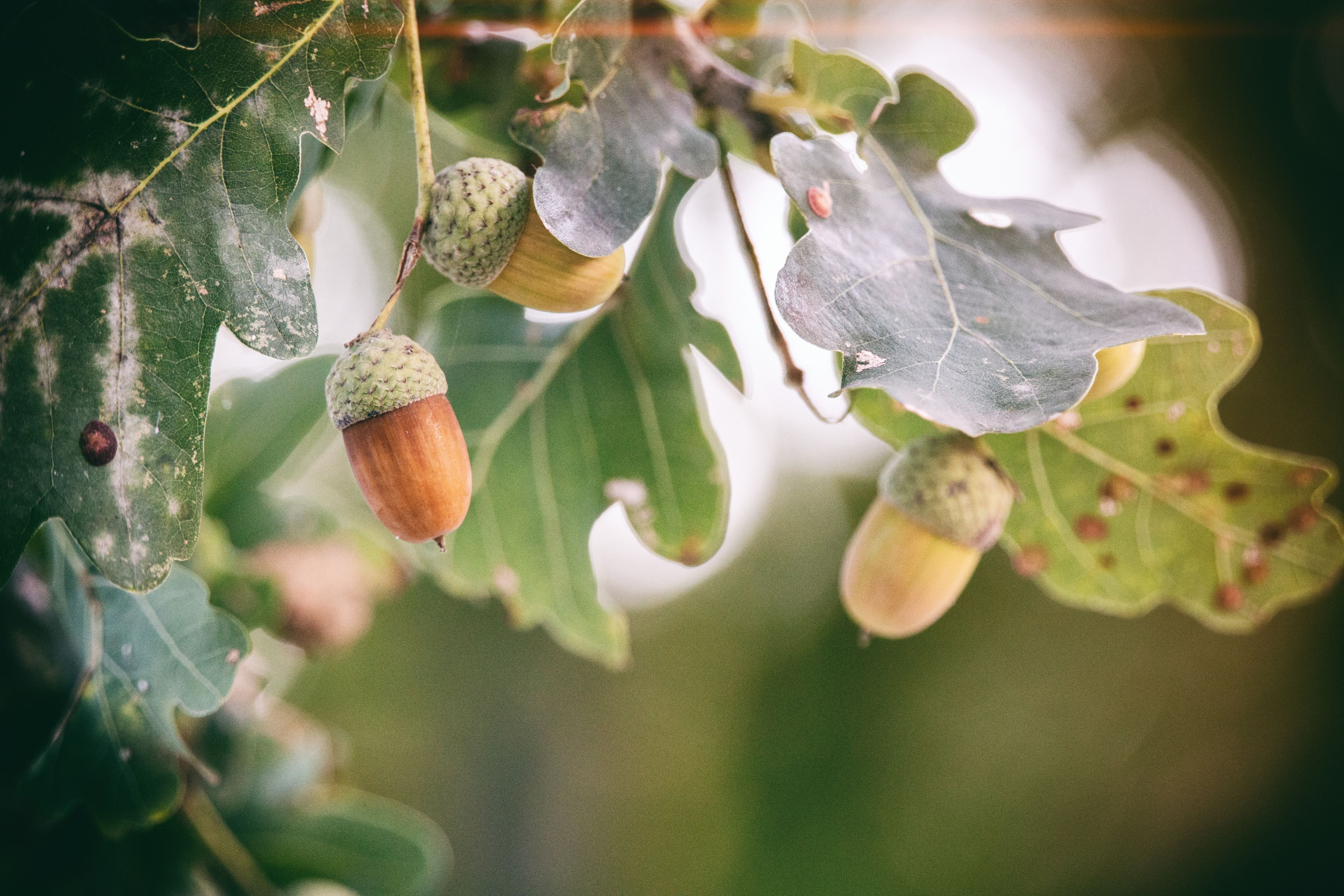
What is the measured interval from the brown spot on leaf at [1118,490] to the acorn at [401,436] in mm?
706

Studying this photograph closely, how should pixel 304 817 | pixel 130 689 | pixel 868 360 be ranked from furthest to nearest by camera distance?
1. pixel 304 817
2. pixel 130 689
3. pixel 868 360

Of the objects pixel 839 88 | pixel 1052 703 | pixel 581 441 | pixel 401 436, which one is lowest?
pixel 1052 703

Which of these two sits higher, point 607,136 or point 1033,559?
point 607,136

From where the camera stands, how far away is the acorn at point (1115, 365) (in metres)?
0.68

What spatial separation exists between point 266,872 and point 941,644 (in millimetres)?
3674

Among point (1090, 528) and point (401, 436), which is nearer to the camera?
point (401, 436)

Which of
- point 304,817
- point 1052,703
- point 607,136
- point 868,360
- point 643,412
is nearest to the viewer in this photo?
point 868,360

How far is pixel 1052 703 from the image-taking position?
430 centimetres

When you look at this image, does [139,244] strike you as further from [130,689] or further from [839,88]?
[839,88]

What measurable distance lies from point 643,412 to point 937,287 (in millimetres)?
464

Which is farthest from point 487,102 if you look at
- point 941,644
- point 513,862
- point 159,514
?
point 513,862

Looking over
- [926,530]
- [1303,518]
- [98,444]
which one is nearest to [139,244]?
[98,444]

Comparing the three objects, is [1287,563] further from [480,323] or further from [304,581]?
[304,581]

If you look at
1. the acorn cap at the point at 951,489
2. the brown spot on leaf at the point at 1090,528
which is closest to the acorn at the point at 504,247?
the acorn cap at the point at 951,489
